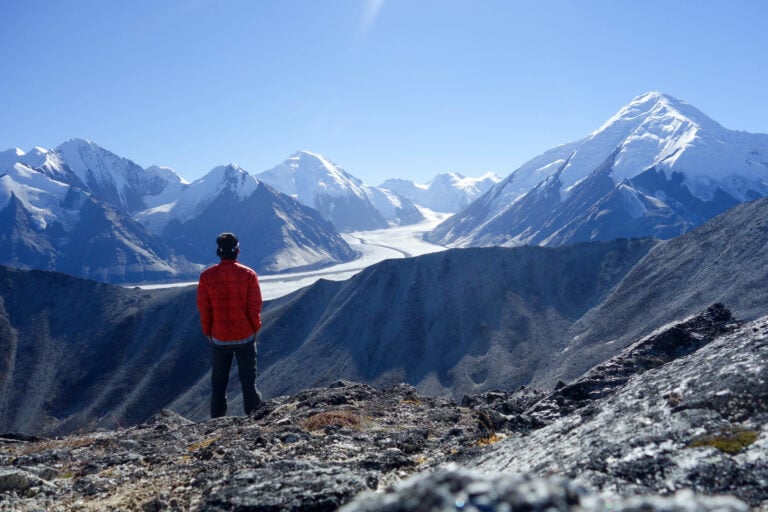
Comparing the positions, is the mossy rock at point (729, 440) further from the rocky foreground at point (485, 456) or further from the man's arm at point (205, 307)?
the man's arm at point (205, 307)

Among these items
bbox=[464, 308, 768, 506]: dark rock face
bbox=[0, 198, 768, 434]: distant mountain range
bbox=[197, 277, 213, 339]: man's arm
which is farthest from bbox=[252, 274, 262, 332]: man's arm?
bbox=[0, 198, 768, 434]: distant mountain range

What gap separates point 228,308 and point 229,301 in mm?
179

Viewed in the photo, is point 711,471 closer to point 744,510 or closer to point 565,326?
point 744,510

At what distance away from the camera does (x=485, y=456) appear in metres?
5.86

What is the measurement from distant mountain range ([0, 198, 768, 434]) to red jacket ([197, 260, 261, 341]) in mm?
35127

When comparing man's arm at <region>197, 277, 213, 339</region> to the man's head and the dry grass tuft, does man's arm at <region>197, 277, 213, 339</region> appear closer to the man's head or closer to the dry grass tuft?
the man's head

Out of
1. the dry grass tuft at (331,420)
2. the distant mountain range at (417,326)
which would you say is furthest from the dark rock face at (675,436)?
the distant mountain range at (417,326)

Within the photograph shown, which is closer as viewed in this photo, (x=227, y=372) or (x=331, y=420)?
(x=331, y=420)

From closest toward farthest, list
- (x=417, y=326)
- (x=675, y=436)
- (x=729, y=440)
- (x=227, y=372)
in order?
(x=729, y=440) → (x=675, y=436) → (x=227, y=372) → (x=417, y=326)

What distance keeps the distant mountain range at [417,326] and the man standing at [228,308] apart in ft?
114

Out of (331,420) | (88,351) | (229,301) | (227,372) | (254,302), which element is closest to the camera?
(331,420)

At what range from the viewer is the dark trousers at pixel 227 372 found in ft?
42.5

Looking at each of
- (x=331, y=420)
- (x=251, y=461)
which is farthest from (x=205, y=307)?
(x=251, y=461)

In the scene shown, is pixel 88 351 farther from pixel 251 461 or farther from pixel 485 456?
pixel 485 456
